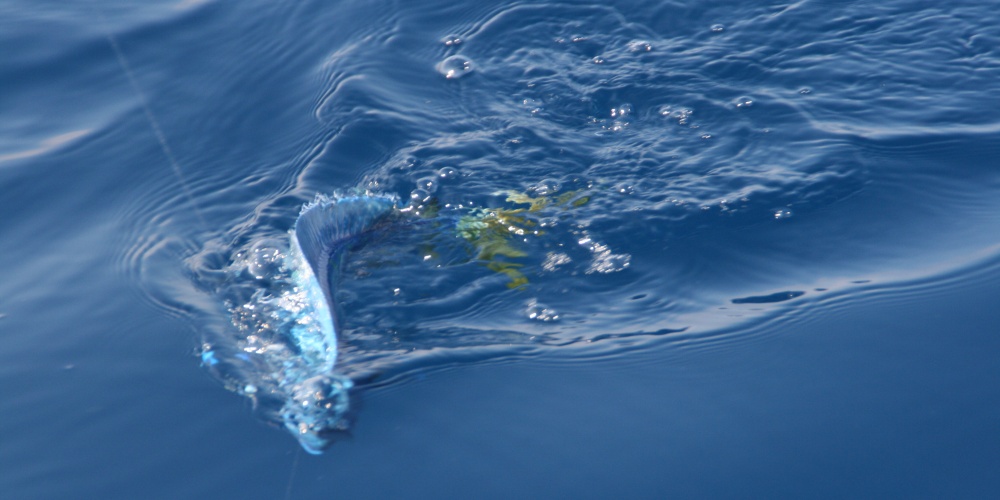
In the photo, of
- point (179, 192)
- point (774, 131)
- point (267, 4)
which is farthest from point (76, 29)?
point (774, 131)

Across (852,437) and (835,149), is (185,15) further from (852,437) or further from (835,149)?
(852,437)

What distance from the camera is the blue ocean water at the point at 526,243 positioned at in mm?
2805

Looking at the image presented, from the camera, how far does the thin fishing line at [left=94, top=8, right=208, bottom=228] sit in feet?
14.1

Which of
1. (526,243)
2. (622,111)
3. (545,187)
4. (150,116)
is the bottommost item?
(526,243)

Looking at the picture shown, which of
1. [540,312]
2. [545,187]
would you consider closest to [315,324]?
[540,312]

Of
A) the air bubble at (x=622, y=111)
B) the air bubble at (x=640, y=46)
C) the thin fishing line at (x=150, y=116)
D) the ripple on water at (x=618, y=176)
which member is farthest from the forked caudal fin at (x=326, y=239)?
the air bubble at (x=640, y=46)

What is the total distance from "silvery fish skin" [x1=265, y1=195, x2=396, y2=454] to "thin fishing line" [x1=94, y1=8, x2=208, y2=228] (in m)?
0.73

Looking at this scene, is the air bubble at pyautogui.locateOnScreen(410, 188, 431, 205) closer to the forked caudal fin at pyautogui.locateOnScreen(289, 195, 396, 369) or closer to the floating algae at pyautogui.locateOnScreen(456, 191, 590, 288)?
the forked caudal fin at pyautogui.locateOnScreen(289, 195, 396, 369)

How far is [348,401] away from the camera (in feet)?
9.87

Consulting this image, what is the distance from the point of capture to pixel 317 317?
3311 mm

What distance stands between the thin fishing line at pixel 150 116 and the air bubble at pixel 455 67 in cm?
167

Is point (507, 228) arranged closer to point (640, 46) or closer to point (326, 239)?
point (326, 239)

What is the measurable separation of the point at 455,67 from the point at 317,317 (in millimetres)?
2386

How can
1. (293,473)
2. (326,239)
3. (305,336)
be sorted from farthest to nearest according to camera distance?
1. (326,239)
2. (305,336)
3. (293,473)
